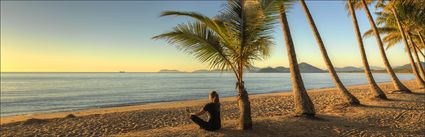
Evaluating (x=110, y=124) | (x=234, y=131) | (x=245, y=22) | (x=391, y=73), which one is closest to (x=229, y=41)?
(x=245, y=22)

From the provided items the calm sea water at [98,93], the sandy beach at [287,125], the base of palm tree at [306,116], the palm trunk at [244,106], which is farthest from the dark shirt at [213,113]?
the base of palm tree at [306,116]

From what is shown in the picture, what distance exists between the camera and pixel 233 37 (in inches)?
245

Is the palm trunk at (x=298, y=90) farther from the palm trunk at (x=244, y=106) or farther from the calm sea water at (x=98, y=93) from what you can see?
the palm trunk at (x=244, y=106)

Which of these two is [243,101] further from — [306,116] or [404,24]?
[404,24]

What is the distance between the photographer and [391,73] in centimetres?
1530

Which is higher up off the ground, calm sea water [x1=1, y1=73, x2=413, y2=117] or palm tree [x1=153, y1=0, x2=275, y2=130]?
palm tree [x1=153, y1=0, x2=275, y2=130]

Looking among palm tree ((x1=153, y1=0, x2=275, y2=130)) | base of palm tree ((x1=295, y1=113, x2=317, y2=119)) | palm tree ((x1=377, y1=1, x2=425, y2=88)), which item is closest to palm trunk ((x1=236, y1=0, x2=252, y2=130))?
palm tree ((x1=153, y1=0, x2=275, y2=130))

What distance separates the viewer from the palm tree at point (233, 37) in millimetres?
6023

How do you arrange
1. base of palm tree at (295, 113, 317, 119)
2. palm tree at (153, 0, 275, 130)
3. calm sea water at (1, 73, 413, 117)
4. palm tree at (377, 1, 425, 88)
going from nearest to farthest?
1. palm tree at (153, 0, 275, 130)
2. base of palm tree at (295, 113, 317, 119)
3. palm tree at (377, 1, 425, 88)
4. calm sea water at (1, 73, 413, 117)

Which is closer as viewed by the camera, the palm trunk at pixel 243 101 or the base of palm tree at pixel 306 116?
the palm trunk at pixel 243 101

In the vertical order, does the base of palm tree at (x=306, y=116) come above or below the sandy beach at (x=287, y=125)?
above

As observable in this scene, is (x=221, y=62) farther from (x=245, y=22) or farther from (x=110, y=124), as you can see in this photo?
(x=110, y=124)

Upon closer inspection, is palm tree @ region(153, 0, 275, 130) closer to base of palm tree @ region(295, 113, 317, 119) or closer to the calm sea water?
the calm sea water

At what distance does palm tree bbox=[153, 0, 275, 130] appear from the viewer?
6023mm
